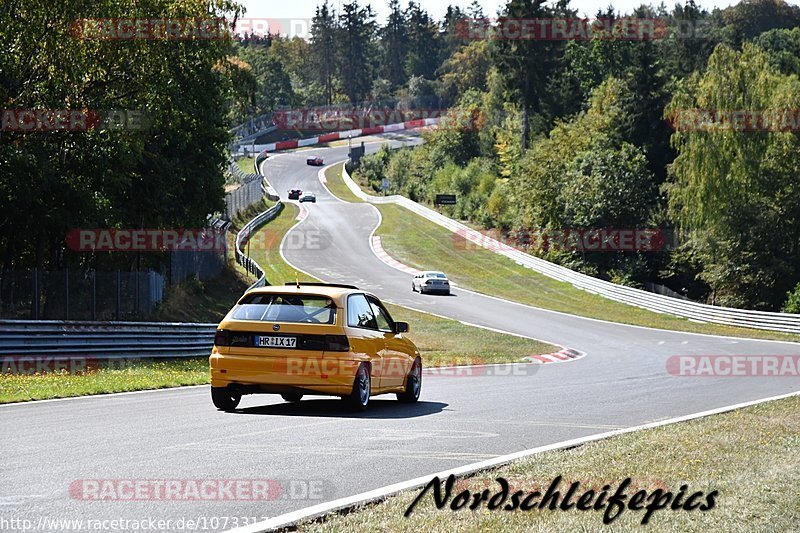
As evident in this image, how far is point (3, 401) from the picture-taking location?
14320 mm

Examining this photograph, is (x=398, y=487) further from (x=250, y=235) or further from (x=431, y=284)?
(x=250, y=235)

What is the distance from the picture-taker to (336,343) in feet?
44.1

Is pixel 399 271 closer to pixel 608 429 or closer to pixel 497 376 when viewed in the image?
pixel 497 376

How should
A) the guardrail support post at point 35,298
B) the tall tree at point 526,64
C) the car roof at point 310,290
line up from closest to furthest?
the car roof at point 310,290
the guardrail support post at point 35,298
the tall tree at point 526,64

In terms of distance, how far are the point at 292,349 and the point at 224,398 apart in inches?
42.2

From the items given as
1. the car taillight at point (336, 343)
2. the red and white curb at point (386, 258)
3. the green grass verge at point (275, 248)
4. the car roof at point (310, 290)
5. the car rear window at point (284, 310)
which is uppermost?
the car roof at point (310, 290)

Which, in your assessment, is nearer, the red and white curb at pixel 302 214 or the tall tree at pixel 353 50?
the red and white curb at pixel 302 214

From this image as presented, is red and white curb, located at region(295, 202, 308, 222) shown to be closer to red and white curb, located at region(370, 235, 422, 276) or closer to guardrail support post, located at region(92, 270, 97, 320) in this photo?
red and white curb, located at region(370, 235, 422, 276)

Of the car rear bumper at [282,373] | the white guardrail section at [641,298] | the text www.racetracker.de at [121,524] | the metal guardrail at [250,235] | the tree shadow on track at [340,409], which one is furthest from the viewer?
the metal guardrail at [250,235]

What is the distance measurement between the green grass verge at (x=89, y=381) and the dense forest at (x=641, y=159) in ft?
52.3

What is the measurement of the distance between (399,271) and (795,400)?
48478mm

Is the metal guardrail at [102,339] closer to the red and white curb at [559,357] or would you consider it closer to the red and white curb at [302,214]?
the red and white curb at [559,357]

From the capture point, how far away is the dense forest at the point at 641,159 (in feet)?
198

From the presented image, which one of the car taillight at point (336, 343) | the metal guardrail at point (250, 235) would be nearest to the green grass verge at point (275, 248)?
the metal guardrail at point (250, 235)
